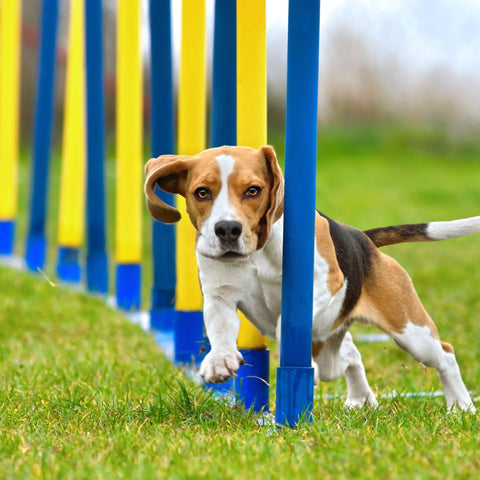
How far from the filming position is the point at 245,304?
3.27 metres

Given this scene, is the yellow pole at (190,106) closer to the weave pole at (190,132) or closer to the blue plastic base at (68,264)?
the weave pole at (190,132)

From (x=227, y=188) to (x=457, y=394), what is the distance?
147 cm

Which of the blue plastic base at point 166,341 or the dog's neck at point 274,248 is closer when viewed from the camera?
the dog's neck at point 274,248

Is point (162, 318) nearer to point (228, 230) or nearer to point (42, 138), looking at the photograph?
point (228, 230)

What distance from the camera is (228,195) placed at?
2953mm

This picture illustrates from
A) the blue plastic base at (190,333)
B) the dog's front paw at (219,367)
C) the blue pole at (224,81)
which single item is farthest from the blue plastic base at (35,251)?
the dog's front paw at (219,367)

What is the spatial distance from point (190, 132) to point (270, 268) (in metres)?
1.45

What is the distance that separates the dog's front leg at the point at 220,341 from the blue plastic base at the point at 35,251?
19.3ft

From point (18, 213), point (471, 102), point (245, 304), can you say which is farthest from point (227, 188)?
point (471, 102)

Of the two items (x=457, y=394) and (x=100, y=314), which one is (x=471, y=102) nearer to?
(x=100, y=314)

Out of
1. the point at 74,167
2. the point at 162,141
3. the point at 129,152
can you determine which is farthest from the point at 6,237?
the point at 162,141

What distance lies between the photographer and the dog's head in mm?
2918

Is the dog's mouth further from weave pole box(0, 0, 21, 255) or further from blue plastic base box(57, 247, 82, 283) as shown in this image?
weave pole box(0, 0, 21, 255)

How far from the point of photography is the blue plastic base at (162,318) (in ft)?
19.3
